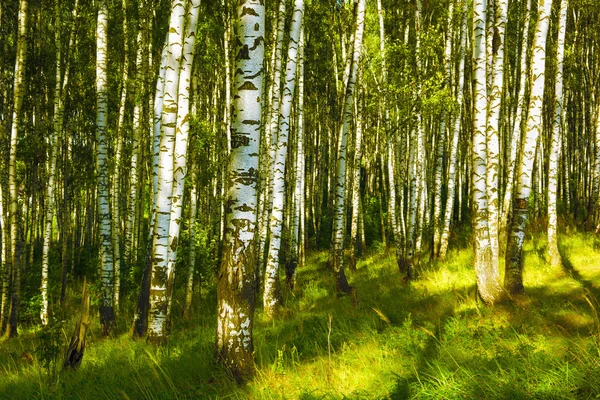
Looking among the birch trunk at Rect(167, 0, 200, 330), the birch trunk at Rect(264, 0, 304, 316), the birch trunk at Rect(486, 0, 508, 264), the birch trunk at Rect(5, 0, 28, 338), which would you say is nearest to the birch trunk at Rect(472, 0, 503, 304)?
the birch trunk at Rect(486, 0, 508, 264)

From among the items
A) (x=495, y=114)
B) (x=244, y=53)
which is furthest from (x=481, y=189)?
(x=244, y=53)

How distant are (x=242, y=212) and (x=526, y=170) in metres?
5.29

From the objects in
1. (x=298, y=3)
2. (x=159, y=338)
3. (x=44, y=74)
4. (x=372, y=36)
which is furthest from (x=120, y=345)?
(x=372, y=36)

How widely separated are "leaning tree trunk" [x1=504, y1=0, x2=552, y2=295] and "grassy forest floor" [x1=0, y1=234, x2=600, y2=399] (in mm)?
480

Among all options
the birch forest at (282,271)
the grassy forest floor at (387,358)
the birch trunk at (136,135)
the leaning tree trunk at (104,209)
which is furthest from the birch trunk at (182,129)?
the birch trunk at (136,135)

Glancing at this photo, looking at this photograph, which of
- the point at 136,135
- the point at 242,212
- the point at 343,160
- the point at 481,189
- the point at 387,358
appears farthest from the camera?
the point at 136,135

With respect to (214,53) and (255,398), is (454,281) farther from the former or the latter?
(214,53)

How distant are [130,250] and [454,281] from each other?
1051cm

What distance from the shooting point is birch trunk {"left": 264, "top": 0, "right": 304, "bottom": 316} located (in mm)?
8422

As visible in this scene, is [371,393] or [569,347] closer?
[371,393]

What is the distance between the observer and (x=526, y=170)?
7094mm

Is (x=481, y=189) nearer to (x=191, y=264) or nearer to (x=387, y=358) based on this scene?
(x=387, y=358)

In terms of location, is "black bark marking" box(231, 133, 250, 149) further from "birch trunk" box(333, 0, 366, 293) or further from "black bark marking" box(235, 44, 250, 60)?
"birch trunk" box(333, 0, 366, 293)

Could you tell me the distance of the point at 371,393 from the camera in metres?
3.71
